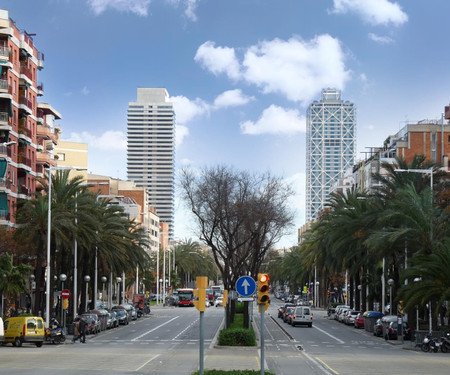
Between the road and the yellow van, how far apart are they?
0.61 m

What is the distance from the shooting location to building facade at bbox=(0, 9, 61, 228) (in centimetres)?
7150

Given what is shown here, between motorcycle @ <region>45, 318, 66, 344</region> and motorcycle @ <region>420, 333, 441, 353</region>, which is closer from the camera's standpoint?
motorcycle @ <region>420, 333, 441, 353</region>

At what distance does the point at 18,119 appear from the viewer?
3059 inches

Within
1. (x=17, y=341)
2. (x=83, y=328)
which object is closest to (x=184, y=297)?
(x=83, y=328)

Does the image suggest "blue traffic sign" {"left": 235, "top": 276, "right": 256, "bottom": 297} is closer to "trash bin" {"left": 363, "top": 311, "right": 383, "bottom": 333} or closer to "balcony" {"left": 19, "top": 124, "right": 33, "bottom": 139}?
"trash bin" {"left": 363, "top": 311, "right": 383, "bottom": 333}

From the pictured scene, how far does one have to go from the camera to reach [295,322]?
72875mm

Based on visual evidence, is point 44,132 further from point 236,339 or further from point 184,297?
point 184,297

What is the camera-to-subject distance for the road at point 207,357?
3216cm

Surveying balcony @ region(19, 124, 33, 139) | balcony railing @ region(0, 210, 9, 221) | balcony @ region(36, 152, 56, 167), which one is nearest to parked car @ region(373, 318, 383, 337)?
balcony railing @ region(0, 210, 9, 221)

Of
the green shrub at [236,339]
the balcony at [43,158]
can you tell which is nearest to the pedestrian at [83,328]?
the green shrub at [236,339]

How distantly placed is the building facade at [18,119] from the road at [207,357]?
751 inches

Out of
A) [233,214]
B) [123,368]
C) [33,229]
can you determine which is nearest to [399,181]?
[233,214]

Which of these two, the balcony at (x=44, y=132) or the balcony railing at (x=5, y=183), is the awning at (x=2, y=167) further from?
the balcony at (x=44, y=132)

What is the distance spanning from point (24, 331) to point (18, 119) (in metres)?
34.8
